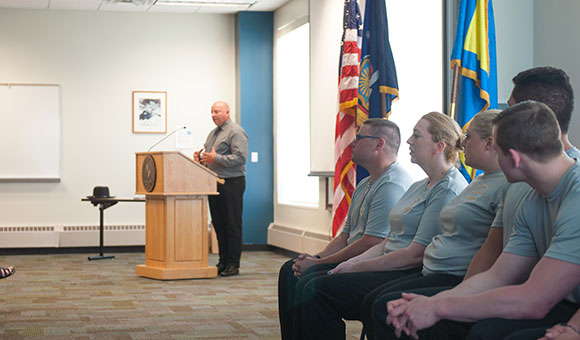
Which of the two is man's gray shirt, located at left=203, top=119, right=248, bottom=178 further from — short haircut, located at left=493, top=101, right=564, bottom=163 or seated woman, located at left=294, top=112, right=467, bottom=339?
short haircut, located at left=493, top=101, right=564, bottom=163

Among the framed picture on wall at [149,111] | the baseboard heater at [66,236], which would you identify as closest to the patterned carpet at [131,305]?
the baseboard heater at [66,236]

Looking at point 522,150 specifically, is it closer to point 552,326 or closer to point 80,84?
point 552,326

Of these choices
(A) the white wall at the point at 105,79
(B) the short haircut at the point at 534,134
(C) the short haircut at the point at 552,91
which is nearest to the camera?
(B) the short haircut at the point at 534,134

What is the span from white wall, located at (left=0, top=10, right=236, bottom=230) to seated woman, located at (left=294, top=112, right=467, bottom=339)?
6.57m

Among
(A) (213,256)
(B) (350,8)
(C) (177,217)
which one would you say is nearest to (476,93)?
(B) (350,8)

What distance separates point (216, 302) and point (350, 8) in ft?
7.85

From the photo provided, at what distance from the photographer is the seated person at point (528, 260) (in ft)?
6.52

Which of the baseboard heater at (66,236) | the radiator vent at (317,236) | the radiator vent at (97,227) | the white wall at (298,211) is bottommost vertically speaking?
the baseboard heater at (66,236)

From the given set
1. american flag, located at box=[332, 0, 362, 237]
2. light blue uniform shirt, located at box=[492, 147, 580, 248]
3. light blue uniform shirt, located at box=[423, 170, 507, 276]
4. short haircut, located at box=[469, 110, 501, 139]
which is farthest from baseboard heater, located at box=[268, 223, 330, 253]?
light blue uniform shirt, located at box=[492, 147, 580, 248]

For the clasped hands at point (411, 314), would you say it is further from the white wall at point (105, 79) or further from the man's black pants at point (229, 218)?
the white wall at point (105, 79)

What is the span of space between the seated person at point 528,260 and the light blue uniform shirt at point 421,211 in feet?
2.35

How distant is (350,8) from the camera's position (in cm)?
553

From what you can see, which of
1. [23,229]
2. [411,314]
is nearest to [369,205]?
[411,314]

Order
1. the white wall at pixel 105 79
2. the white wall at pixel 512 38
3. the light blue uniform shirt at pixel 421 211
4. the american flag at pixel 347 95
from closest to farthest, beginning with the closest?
the light blue uniform shirt at pixel 421 211
the white wall at pixel 512 38
the american flag at pixel 347 95
the white wall at pixel 105 79
